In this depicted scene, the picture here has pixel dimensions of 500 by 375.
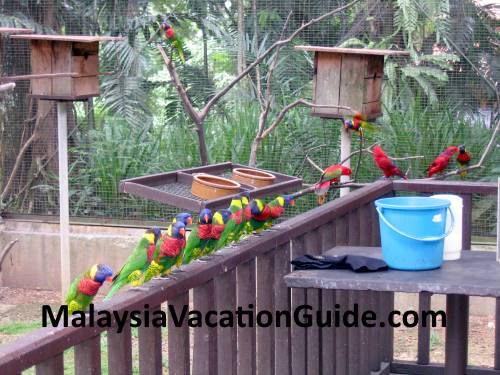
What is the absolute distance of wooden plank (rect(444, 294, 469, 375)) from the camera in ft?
8.20

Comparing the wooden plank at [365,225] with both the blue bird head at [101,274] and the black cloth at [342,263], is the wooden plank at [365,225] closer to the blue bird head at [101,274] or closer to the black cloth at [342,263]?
the black cloth at [342,263]

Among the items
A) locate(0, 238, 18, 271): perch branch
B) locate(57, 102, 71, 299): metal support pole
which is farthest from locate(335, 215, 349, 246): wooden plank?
locate(0, 238, 18, 271): perch branch

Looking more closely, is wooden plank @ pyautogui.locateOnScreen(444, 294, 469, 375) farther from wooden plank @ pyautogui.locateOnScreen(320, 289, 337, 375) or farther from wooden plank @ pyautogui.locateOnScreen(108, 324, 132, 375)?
wooden plank @ pyautogui.locateOnScreen(108, 324, 132, 375)

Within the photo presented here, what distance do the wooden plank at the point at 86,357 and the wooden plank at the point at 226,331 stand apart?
0.57 metres

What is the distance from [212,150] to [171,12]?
1.11 m

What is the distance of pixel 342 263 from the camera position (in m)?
2.30

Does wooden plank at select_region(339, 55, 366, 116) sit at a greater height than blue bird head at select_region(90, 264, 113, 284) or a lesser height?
greater

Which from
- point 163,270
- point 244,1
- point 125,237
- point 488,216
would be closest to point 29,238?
point 125,237

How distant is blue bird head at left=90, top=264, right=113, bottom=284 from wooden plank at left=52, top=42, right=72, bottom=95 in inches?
127

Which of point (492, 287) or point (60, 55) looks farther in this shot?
point (60, 55)

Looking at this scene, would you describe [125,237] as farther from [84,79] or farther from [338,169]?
[338,169]

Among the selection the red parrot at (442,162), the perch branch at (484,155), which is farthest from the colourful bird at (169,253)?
the red parrot at (442,162)

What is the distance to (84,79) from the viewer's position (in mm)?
5223

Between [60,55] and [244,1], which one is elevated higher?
[244,1]
